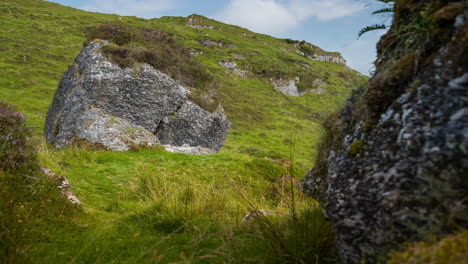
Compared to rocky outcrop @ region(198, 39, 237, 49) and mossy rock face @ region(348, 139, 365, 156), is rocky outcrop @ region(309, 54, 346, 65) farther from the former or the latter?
mossy rock face @ region(348, 139, 365, 156)

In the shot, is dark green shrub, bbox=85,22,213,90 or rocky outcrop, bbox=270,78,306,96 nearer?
dark green shrub, bbox=85,22,213,90

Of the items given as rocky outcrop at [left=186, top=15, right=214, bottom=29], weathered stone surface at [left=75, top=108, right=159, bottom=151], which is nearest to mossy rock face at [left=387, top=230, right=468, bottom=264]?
weathered stone surface at [left=75, top=108, right=159, bottom=151]

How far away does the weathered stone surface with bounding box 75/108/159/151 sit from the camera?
43.4 ft

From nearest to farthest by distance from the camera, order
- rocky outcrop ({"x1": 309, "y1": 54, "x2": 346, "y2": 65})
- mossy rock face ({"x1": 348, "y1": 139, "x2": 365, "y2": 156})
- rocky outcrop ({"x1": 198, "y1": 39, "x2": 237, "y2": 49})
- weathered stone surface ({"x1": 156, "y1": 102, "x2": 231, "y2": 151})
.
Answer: mossy rock face ({"x1": 348, "y1": 139, "x2": 365, "y2": 156}), weathered stone surface ({"x1": 156, "y1": 102, "x2": 231, "y2": 151}), rocky outcrop ({"x1": 198, "y1": 39, "x2": 237, "y2": 49}), rocky outcrop ({"x1": 309, "y1": 54, "x2": 346, "y2": 65})

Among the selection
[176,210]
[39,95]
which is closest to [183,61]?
[176,210]

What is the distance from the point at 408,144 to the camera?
7.00 feet

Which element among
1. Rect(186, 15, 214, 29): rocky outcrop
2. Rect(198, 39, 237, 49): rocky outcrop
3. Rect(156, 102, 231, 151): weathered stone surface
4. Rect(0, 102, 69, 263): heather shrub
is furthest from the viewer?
Rect(186, 15, 214, 29): rocky outcrop

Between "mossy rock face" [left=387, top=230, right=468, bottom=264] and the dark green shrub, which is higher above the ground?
the dark green shrub

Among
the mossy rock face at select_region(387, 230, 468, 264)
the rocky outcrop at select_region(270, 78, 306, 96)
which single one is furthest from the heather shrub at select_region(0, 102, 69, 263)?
the rocky outcrop at select_region(270, 78, 306, 96)

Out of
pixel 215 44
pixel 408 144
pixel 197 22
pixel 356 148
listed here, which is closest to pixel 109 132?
pixel 356 148

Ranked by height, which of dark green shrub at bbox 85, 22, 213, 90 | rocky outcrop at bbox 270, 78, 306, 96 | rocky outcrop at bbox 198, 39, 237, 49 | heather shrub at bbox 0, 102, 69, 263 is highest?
rocky outcrop at bbox 198, 39, 237, 49

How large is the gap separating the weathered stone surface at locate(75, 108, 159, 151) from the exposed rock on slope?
1205 centimetres

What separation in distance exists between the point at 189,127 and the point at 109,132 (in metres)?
4.47

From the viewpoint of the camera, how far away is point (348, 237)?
2.49 metres
